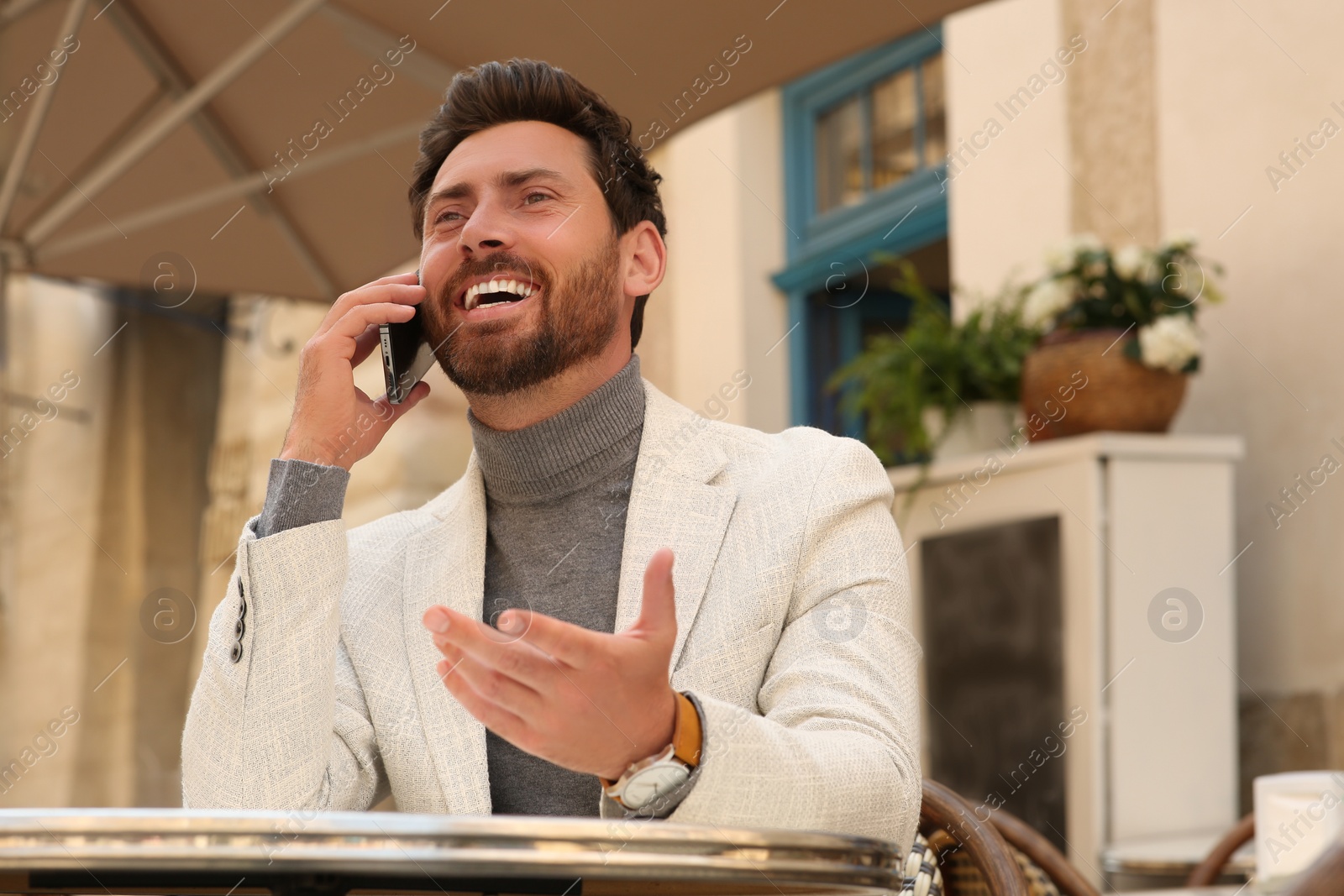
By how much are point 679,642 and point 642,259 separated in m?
0.73

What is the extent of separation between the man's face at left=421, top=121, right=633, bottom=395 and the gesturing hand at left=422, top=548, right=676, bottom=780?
0.87m


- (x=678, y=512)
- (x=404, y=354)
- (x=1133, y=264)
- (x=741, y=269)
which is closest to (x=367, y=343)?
(x=404, y=354)

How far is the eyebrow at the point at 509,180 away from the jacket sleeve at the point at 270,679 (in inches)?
24.5

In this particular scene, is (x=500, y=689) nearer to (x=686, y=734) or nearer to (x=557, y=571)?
(x=686, y=734)

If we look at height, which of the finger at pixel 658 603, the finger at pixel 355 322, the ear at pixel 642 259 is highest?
the ear at pixel 642 259

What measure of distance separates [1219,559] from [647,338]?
3.63 metres

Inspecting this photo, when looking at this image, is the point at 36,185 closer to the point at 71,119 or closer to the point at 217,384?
the point at 71,119

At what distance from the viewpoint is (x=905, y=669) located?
162 centimetres

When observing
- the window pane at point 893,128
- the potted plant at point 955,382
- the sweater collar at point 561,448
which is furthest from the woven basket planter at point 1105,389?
the window pane at point 893,128

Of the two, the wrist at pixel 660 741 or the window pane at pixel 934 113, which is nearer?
the wrist at pixel 660 741

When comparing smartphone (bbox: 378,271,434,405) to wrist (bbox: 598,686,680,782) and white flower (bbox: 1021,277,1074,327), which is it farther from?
white flower (bbox: 1021,277,1074,327)

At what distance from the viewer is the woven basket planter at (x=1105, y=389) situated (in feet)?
11.6

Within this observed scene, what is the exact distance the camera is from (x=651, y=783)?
1.20 metres

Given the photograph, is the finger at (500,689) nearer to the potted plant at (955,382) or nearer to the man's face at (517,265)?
the man's face at (517,265)
